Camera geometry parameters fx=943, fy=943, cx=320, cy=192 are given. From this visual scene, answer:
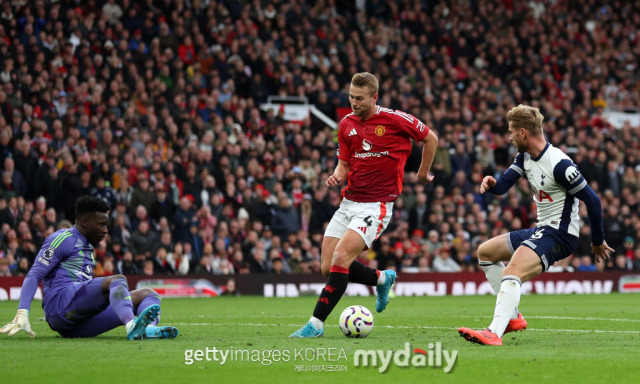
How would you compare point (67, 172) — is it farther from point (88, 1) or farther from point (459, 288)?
point (459, 288)

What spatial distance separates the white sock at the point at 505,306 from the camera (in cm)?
873

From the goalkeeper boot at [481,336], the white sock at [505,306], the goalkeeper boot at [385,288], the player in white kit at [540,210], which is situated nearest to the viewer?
the goalkeeper boot at [481,336]

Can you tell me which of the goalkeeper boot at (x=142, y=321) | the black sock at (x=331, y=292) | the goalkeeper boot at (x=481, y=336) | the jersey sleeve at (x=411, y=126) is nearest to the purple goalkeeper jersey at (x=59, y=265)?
the goalkeeper boot at (x=142, y=321)

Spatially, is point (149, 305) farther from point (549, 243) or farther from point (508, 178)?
point (549, 243)

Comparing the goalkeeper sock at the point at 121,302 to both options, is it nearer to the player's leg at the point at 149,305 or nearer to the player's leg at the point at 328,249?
the player's leg at the point at 149,305

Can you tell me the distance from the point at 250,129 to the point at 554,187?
46.0ft


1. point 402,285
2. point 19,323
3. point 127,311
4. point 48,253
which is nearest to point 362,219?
point 127,311

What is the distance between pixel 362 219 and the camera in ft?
32.4

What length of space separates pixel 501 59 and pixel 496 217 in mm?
7400

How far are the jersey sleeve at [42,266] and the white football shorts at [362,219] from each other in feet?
9.03

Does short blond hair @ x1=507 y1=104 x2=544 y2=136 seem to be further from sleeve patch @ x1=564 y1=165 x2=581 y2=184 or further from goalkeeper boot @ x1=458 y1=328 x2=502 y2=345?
goalkeeper boot @ x1=458 y1=328 x2=502 y2=345

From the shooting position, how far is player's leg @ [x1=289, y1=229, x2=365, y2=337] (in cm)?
934

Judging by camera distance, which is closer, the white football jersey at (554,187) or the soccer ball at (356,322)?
the white football jersey at (554,187)

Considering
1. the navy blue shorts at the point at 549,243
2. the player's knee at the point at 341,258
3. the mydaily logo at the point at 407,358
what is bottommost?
the mydaily logo at the point at 407,358
